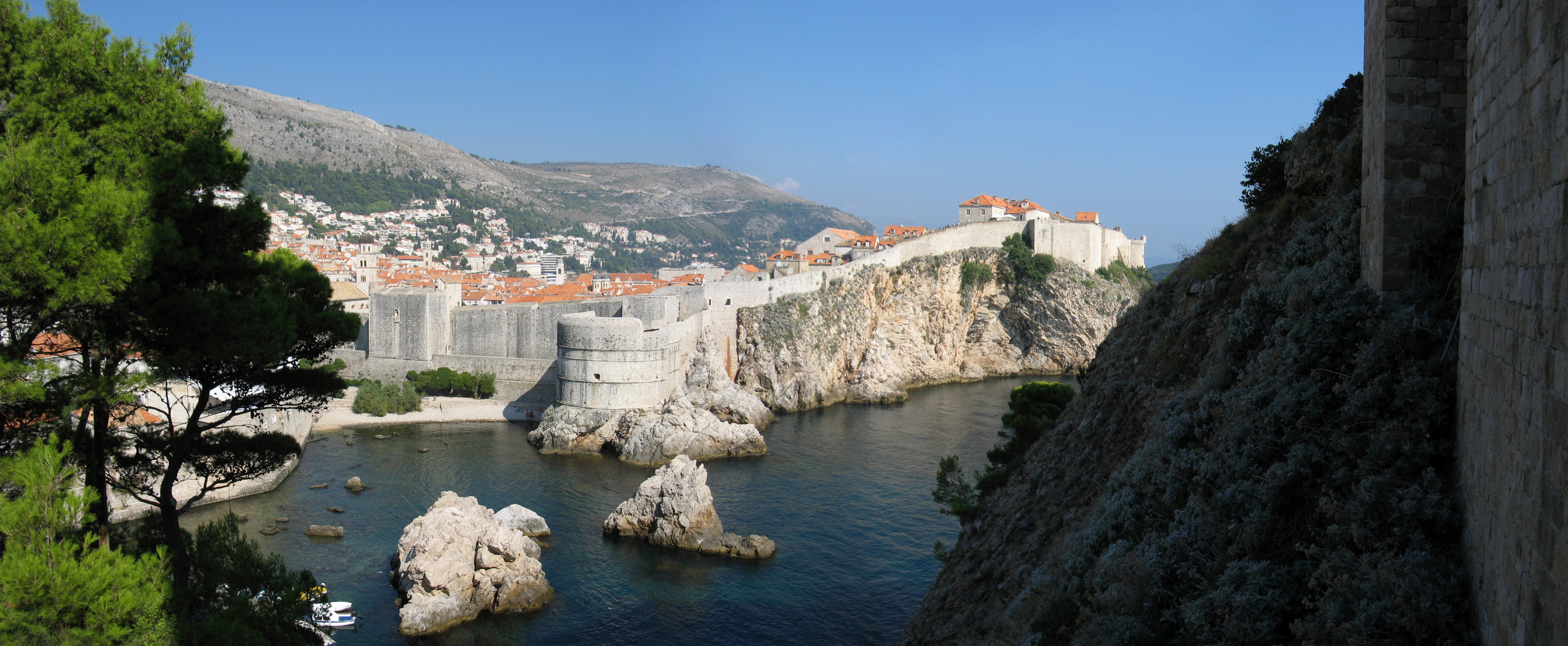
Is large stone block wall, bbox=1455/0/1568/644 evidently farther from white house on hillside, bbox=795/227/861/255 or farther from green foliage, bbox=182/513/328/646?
white house on hillside, bbox=795/227/861/255

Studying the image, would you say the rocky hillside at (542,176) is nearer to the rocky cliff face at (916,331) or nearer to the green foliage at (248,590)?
the rocky cliff face at (916,331)

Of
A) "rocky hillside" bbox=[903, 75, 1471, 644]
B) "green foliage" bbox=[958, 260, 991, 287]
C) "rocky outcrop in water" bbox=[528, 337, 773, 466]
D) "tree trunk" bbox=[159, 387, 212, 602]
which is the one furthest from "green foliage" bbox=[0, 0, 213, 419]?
"green foliage" bbox=[958, 260, 991, 287]

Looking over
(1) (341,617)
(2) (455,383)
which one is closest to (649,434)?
(2) (455,383)

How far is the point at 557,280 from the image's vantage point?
64.2 metres

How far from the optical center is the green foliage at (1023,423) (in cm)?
1095

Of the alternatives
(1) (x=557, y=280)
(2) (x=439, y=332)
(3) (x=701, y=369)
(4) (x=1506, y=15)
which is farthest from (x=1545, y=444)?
(1) (x=557, y=280)

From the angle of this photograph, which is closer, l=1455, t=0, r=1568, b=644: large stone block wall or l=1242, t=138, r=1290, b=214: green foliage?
l=1455, t=0, r=1568, b=644: large stone block wall

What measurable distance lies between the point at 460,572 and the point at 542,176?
5428 inches

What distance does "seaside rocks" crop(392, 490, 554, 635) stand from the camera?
12.8 metres

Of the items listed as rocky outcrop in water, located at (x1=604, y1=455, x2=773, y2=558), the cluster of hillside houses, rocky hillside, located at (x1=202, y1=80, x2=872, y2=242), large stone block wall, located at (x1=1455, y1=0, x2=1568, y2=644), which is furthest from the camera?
rocky hillside, located at (x1=202, y1=80, x2=872, y2=242)

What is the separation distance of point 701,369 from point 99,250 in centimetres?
2328

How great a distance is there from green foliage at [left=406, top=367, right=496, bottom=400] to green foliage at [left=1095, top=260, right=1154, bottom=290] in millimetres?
28377

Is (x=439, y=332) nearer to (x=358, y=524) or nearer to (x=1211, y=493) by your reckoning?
(x=358, y=524)

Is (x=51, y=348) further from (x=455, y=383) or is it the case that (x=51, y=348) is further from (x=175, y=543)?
(x=455, y=383)
